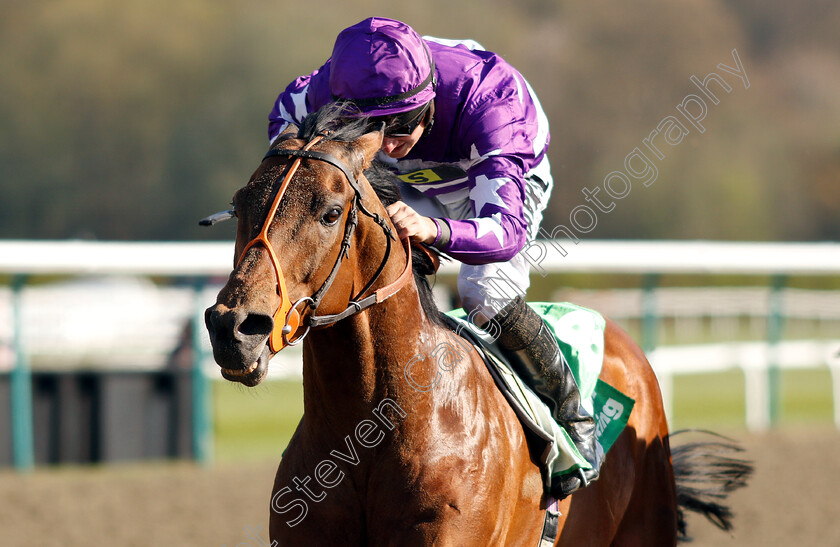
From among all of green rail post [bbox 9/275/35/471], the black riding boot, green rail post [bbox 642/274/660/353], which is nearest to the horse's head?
the black riding boot

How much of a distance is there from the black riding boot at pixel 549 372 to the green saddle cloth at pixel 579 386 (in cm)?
4

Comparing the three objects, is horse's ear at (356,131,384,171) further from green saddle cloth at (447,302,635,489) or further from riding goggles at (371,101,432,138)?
green saddle cloth at (447,302,635,489)

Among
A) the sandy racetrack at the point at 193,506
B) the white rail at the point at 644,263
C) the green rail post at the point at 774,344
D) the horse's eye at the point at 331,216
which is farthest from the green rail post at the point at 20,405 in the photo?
the green rail post at the point at 774,344

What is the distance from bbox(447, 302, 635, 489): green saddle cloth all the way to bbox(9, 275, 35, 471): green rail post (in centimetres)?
429

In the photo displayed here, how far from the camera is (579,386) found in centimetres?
288

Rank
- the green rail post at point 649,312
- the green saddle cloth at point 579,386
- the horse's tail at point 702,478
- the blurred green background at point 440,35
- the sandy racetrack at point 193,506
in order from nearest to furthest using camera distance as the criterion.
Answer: the green saddle cloth at point 579,386 < the horse's tail at point 702,478 < the sandy racetrack at point 193,506 < the green rail post at point 649,312 < the blurred green background at point 440,35

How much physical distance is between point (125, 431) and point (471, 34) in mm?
18088

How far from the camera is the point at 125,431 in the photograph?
6.58m

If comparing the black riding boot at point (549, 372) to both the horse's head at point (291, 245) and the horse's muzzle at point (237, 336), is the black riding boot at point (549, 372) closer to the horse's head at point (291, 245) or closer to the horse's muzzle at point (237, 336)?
the horse's head at point (291, 245)

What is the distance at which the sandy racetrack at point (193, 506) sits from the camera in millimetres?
5137

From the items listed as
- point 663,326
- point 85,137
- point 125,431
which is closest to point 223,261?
point 125,431

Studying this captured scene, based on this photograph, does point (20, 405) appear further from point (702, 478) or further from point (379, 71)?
point (379, 71)

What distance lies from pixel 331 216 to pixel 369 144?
0.84 ft

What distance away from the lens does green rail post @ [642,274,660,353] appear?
24.5 ft
